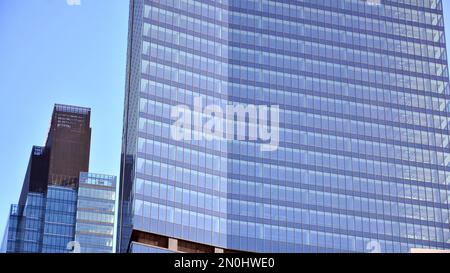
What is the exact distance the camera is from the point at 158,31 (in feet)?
513

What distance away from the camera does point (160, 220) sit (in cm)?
14075

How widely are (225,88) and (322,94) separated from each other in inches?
774

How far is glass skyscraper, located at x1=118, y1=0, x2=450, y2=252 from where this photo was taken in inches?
5807

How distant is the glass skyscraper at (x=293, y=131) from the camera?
484ft

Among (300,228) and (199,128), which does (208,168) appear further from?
(300,228)

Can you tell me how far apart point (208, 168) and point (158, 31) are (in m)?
25.6

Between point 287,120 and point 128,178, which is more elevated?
point 287,120

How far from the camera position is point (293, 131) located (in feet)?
538
